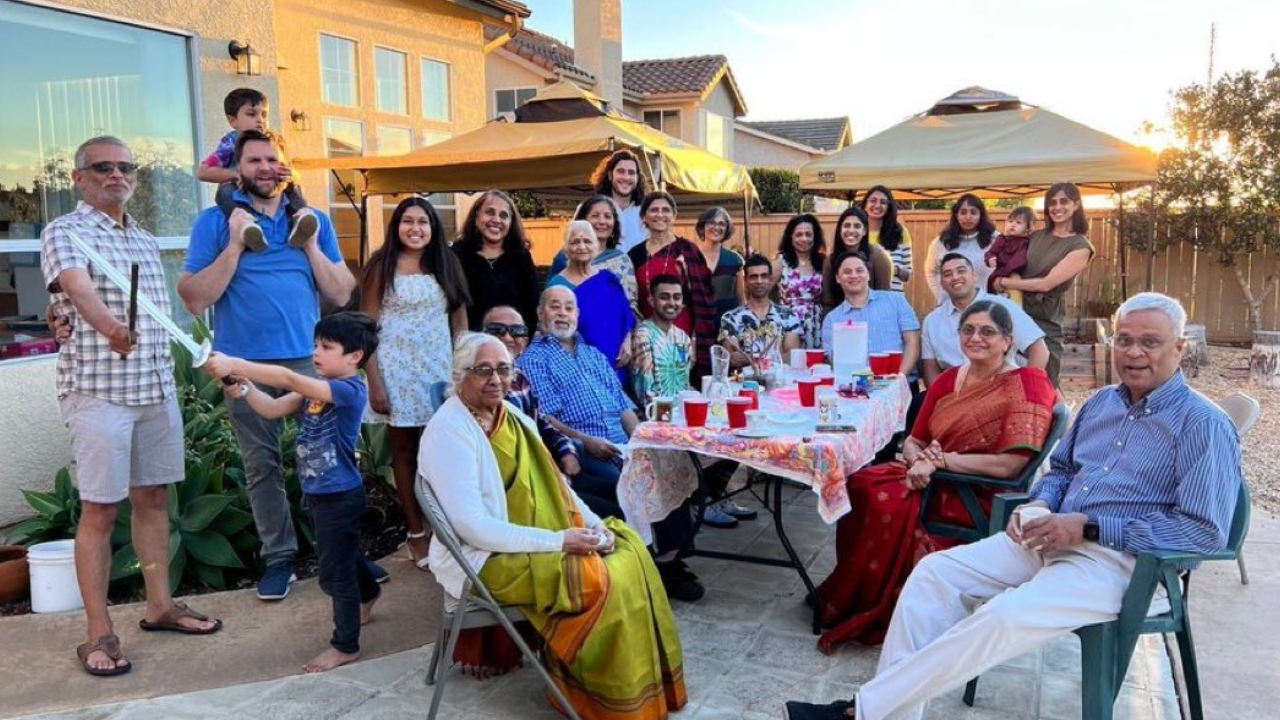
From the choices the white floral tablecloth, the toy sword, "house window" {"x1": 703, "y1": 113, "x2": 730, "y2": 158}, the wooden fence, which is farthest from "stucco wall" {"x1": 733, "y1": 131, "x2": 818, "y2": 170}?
the toy sword

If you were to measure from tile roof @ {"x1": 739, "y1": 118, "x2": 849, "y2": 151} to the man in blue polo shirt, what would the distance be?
87.2 ft

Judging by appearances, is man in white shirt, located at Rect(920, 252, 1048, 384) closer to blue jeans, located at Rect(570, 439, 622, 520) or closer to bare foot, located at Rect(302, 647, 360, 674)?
blue jeans, located at Rect(570, 439, 622, 520)

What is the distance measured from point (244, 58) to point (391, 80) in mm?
5288

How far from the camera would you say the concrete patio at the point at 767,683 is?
2.82 meters

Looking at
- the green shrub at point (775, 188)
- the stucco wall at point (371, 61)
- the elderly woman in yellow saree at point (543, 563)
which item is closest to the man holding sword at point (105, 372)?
the elderly woman in yellow saree at point (543, 563)

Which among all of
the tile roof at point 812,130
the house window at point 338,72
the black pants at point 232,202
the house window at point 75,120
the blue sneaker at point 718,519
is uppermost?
the tile roof at point 812,130

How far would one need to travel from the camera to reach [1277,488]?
559 cm

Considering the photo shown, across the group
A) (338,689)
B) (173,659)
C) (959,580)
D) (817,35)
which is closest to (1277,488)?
(959,580)

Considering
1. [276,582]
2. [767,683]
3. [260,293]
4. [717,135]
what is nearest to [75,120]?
[260,293]

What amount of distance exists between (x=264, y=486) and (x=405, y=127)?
8.28 metres

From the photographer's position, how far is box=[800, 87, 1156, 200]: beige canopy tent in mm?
7086

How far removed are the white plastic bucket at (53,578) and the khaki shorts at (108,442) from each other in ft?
2.34

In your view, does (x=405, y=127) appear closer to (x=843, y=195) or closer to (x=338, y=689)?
(x=843, y=195)

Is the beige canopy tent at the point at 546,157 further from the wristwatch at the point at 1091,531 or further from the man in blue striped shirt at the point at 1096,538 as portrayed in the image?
the wristwatch at the point at 1091,531
